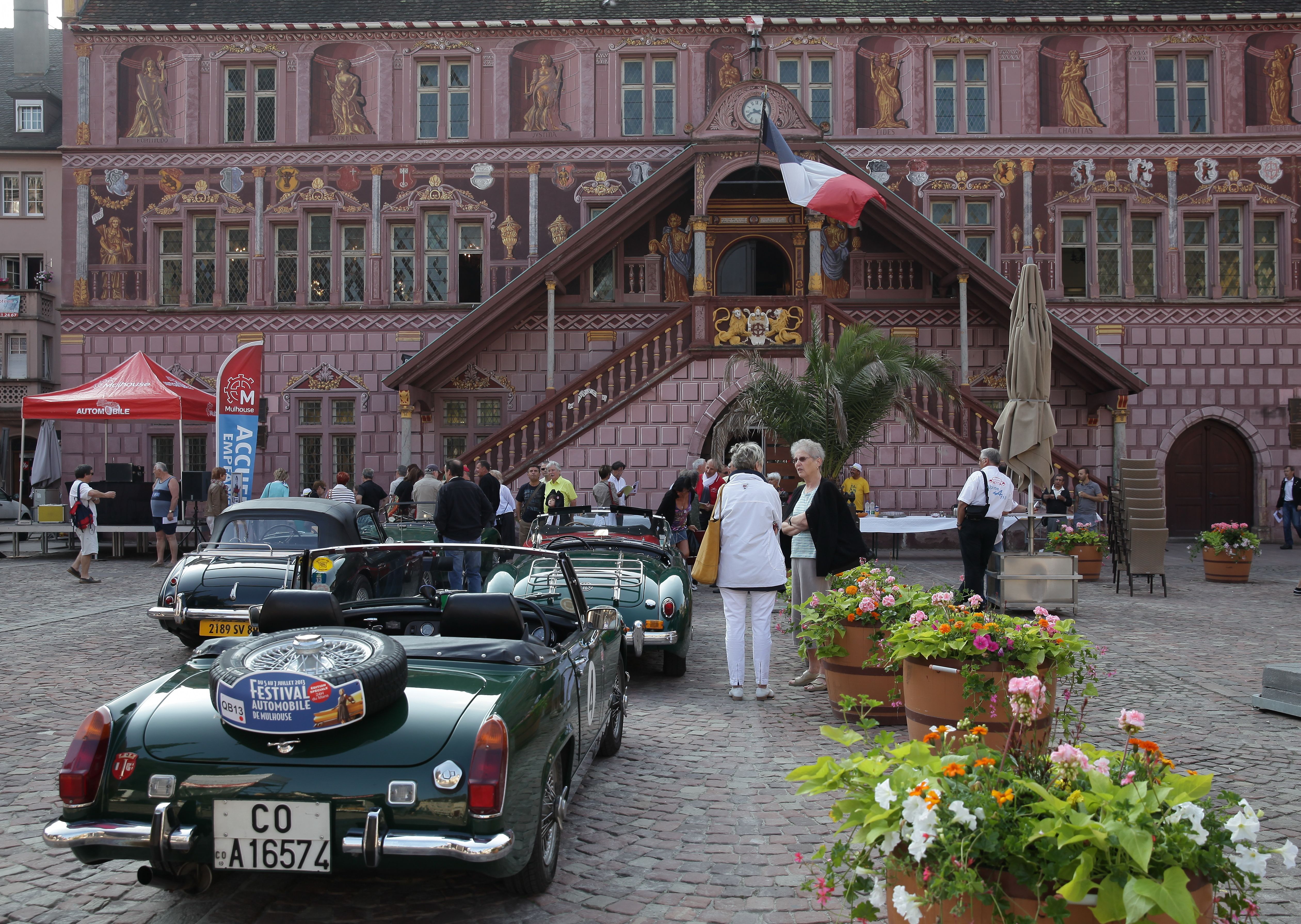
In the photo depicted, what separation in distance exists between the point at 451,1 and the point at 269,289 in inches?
338

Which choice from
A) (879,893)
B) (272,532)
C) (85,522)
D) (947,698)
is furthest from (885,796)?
(85,522)

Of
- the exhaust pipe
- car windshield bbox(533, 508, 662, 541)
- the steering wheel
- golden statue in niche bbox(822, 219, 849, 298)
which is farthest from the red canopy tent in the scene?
the exhaust pipe

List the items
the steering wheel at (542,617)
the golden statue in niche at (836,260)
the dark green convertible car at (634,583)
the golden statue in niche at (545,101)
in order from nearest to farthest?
the steering wheel at (542,617)
the dark green convertible car at (634,583)
the golden statue in niche at (836,260)
the golden statue in niche at (545,101)

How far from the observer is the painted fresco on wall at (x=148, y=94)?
25609 mm

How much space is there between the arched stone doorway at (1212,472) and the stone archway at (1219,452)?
1cm

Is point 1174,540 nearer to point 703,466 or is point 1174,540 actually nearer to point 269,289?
point 703,466

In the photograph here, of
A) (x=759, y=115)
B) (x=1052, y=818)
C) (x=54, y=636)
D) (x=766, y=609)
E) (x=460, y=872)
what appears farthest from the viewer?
(x=759, y=115)

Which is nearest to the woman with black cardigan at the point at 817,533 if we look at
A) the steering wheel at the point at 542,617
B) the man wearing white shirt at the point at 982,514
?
the man wearing white shirt at the point at 982,514

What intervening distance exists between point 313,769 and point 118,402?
18.3 m

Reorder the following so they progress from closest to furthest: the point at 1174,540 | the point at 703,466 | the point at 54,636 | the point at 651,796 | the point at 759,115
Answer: the point at 651,796
the point at 54,636
the point at 703,466
the point at 759,115
the point at 1174,540

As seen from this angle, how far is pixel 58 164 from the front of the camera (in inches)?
1292

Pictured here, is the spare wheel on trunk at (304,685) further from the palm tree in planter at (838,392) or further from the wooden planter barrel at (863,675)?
the palm tree in planter at (838,392)

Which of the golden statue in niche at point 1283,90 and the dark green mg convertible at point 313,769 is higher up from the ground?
the golden statue in niche at point 1283,90

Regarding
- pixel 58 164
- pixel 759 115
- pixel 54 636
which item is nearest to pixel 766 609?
pixel 54 636
